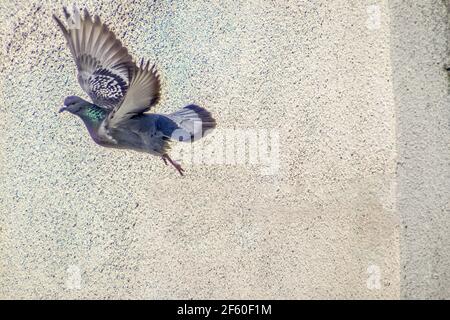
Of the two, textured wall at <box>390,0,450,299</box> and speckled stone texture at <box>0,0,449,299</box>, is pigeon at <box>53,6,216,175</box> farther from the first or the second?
textured wall at <box>390,0,450,299</box>

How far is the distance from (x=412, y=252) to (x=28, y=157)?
1403 millimetres

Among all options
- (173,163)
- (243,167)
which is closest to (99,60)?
(173,163)

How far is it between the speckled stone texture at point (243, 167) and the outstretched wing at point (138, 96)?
0.48m

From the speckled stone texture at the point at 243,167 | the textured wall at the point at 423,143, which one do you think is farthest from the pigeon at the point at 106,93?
the textured wall at the point at 423,143

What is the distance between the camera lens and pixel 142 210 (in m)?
2.09

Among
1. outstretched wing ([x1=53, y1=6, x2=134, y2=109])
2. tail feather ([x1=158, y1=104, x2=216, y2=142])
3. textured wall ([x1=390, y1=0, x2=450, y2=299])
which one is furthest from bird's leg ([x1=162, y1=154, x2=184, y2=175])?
textured wall ([x1=390, y1=0, x2=450, y2=299])

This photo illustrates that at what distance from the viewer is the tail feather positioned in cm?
198

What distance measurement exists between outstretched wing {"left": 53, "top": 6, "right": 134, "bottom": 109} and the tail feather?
0.71ft

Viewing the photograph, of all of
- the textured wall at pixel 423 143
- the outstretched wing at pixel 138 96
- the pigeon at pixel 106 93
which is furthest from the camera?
the textured wall at pixel 423 143

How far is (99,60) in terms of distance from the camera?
1805 millimetres

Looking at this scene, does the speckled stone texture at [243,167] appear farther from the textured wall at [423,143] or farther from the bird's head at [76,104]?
the bird's head at [76,104]

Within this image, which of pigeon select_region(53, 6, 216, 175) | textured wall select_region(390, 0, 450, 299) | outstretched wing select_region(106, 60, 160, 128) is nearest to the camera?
outstretched wing select_region(106, 60, 160, 128)

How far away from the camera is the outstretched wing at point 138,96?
1.54 metres
